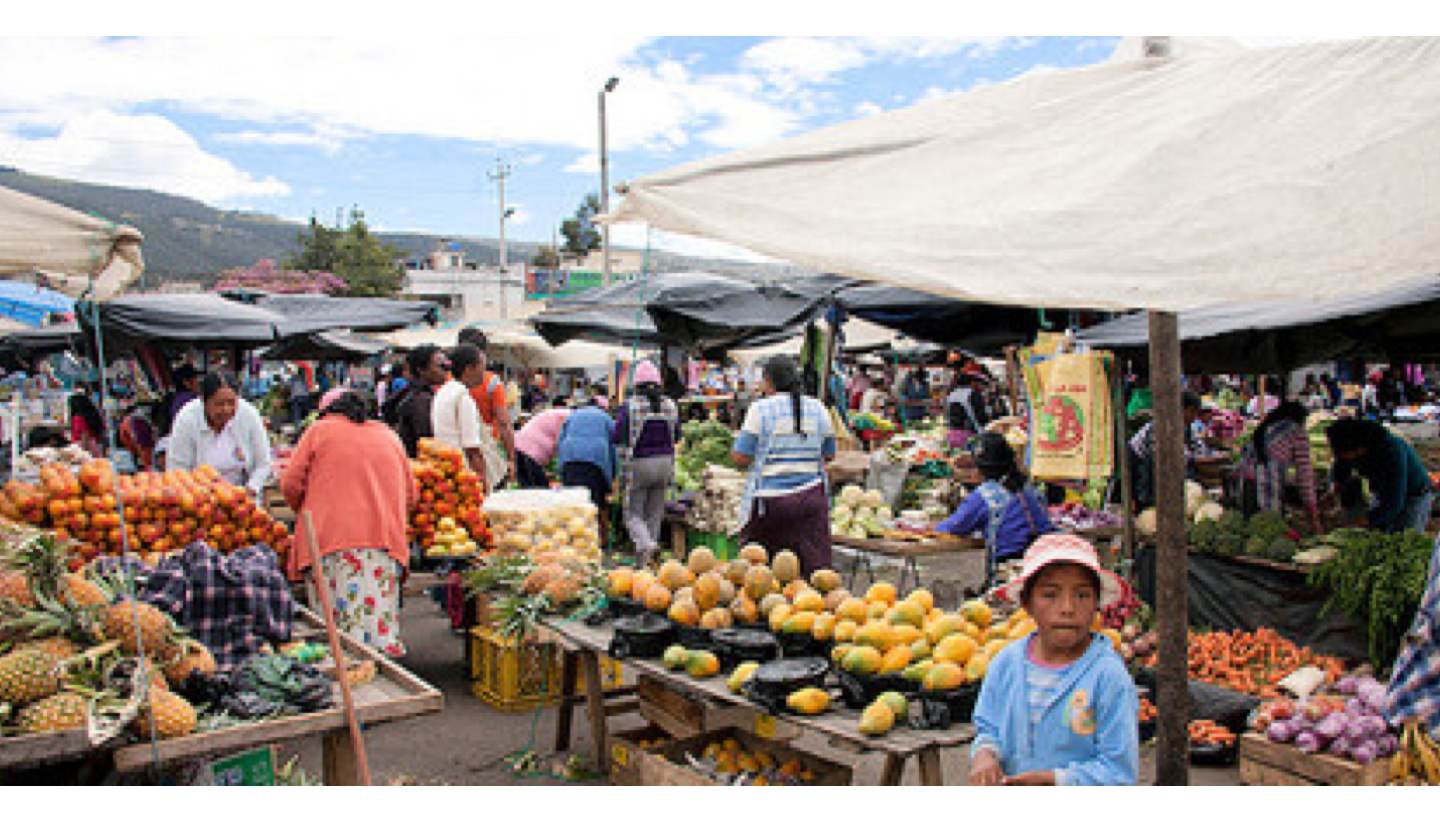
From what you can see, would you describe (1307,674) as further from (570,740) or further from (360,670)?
(360,670)

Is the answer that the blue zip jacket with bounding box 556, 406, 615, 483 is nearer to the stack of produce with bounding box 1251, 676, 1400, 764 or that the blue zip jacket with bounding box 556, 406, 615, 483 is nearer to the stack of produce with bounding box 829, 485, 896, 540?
the stack of produce with bounding box 829, 485, 896, 540

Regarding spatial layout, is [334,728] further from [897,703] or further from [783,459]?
[783,459]

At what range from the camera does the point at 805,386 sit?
1048 centimetres

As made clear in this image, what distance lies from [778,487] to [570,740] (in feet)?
6.22

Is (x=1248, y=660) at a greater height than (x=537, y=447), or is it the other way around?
(x=537, y=447)

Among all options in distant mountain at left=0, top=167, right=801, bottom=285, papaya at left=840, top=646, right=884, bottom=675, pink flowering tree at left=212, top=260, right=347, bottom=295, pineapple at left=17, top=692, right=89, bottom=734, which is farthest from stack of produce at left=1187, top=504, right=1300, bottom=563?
distant mountain at left=0, top=167, right=801, bottom=285

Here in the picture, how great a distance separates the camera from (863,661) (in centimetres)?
379

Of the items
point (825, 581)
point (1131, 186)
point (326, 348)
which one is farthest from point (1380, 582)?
point (326, 348)

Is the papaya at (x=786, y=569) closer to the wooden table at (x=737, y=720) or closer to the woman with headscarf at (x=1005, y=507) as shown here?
the wooden table at (x=737, y=720)

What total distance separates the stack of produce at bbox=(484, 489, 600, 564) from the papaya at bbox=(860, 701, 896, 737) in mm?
3070

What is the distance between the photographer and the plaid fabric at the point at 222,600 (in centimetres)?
425

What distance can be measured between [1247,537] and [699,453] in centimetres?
611

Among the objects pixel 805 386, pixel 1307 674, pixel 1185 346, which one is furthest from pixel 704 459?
pixel 1307 674

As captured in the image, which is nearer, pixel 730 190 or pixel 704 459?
pixel 730 190
